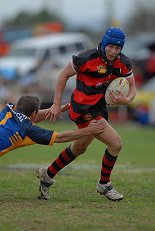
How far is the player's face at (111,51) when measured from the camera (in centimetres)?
844

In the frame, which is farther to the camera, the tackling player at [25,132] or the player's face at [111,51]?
the player's face at [111,51]

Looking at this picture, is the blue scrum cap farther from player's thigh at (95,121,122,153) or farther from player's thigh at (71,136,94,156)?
player's thigh at (71,136,94,156)

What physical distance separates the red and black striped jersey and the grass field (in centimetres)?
111

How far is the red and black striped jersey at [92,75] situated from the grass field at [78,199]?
1112 mm

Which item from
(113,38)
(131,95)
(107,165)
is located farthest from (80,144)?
(113,38)

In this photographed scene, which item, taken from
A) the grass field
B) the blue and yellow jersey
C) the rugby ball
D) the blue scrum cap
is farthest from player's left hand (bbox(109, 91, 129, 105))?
the grass field

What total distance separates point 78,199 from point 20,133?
1.15 metres

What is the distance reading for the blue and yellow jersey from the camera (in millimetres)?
8086

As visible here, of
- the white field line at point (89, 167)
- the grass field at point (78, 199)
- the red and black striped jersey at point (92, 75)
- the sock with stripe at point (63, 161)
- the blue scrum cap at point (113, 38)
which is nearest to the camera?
the grass field at point (78, 199)

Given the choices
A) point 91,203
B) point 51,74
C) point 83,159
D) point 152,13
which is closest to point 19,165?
point 83,159

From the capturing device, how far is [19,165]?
13.2 meters

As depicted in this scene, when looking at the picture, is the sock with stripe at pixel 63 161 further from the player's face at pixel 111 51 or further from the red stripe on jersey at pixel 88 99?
the player's face at pixel 111 51

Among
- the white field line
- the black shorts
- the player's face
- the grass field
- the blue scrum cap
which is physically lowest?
the white field line

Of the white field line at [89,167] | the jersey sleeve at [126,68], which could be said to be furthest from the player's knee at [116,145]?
the white field line at [89,167]
